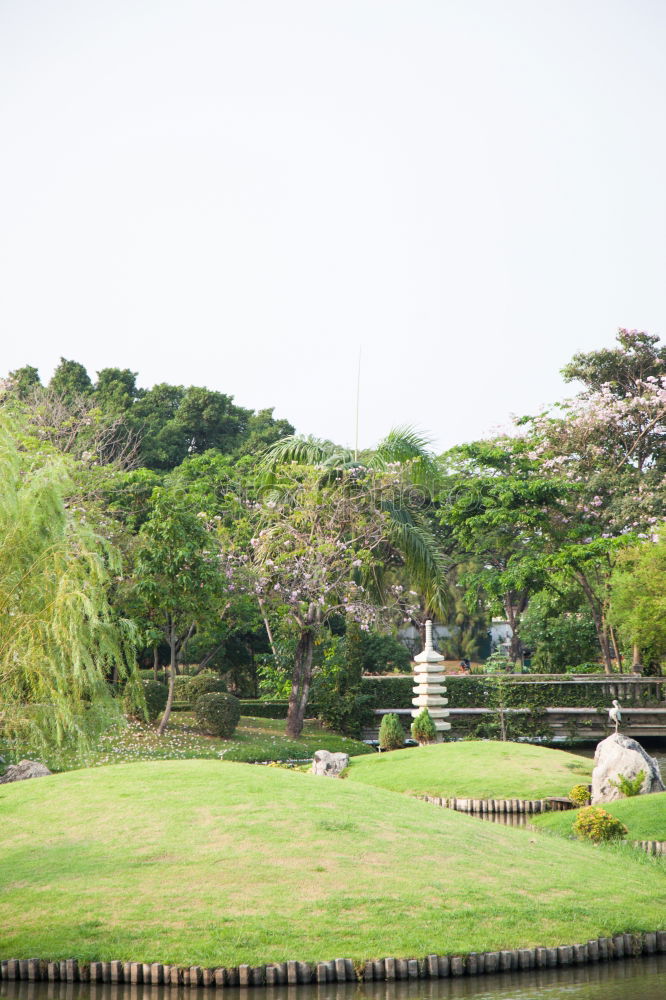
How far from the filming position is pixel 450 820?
15125 millimetres

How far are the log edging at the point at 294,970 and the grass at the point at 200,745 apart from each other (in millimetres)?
12459

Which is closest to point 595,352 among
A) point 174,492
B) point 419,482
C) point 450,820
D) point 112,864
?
point 419,482

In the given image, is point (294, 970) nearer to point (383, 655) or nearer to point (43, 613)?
point (43, 613)

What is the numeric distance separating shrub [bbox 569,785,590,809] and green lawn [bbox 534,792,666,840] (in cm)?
111

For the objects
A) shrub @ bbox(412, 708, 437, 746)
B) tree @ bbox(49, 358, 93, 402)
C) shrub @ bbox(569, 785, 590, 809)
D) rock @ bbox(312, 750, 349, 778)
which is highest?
tree @ bbox(49, 358, 93, 402)

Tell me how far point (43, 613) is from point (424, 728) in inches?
684

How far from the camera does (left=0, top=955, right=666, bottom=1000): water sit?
9.59 m

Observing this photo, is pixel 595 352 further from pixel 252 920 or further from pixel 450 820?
pixel 252 920

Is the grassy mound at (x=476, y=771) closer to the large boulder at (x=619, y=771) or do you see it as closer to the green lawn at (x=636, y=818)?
the large boulder at (x=619, y=771)

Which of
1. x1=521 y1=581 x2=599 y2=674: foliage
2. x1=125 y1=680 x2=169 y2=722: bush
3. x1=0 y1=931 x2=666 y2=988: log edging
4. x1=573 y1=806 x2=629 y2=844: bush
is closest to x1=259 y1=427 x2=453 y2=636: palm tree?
x1=125 y1=680 x2=169 y2=722: bush

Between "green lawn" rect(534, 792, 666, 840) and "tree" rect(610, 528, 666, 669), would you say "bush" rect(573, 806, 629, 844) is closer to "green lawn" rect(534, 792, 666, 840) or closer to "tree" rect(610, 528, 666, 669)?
"green lawn" rect(534, 792, 666, 840)

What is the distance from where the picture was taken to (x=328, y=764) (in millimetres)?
22969

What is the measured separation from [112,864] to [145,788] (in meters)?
2.79

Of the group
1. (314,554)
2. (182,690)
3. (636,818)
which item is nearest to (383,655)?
(314,554)
